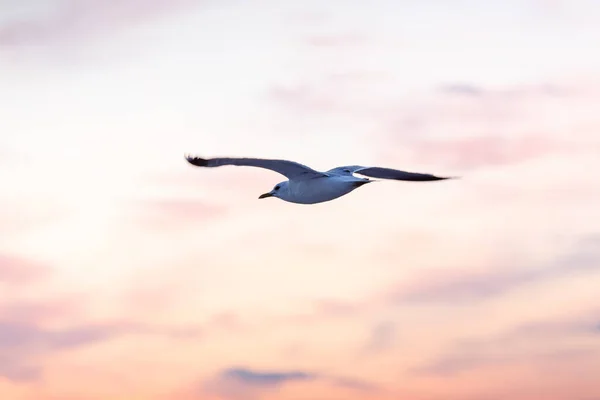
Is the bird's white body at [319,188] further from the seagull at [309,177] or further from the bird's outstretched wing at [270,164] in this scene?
the bird's outstretched wing at [270,164]

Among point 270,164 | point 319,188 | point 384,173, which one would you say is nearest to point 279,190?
point 319,188

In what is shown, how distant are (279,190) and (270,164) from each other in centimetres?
392

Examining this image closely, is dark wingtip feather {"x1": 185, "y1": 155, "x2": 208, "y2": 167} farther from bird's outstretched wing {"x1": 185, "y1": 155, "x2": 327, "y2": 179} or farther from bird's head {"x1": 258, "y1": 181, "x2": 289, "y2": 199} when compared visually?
bird's head {"x1": 258, "y1": 181, "x2": 289, "y2": 199}

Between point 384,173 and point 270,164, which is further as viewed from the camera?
point 384,173

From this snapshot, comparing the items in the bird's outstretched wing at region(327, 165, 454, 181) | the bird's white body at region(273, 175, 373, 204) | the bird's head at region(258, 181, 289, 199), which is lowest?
the bird's white body at region(273, 175, 373, 204)

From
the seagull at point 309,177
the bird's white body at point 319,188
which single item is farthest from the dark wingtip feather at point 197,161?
the bird's white body at point 319,188

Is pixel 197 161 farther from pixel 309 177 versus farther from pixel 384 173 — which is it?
pixel 384 173

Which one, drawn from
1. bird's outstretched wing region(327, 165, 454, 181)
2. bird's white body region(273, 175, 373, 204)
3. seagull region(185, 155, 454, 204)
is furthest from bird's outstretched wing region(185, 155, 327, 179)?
bird's outstretched wing region(327, 165, 454, 181)

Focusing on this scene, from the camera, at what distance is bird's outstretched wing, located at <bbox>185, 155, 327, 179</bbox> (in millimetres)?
36344

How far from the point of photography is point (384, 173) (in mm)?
40406

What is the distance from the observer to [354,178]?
123 feet

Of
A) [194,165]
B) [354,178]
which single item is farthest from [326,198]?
[194,165]

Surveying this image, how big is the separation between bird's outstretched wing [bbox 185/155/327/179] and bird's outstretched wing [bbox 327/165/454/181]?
1.36m

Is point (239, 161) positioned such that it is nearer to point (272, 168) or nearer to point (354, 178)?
point (272, 168)
